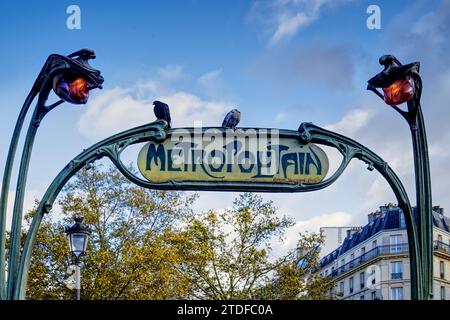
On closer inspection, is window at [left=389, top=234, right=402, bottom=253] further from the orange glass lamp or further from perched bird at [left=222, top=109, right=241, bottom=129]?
perched bird at [left=222, top=109, right=241, bottom=129]

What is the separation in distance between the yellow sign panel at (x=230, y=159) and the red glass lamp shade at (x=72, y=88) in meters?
0.83

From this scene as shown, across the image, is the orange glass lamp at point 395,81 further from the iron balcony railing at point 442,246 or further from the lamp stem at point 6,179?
the iron balcony railing at point 442,246

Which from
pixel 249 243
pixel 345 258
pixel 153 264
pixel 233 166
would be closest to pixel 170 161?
pixel 233 166

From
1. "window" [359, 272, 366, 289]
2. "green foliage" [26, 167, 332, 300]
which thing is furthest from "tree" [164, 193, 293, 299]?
"window" [359, 272, 366, 289]

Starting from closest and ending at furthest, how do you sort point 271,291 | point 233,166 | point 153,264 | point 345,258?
point 233,166 → point 153,264 → point 271,291 → point 345,258

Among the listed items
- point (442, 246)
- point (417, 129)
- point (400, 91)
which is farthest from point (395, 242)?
point (400, 91)

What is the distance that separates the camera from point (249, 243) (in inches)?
1060

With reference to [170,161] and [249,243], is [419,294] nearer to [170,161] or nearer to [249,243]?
[170,161]

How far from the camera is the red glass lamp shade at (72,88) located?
7.07 meters

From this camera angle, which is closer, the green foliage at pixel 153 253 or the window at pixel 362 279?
the green foliage at pixel 153 253

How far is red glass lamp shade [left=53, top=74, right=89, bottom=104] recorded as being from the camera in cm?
707

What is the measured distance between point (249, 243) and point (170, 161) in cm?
2013

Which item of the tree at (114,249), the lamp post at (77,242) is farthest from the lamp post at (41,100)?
the tree at (114,249)
